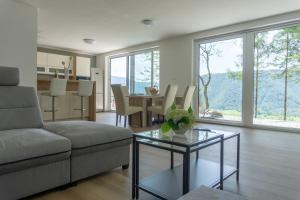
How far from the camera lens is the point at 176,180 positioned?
176cm

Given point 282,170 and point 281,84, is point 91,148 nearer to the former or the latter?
point 282,170

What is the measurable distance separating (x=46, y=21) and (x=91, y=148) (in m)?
4.33

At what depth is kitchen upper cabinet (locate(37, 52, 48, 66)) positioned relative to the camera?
750 centimetres

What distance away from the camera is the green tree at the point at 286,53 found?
447cm

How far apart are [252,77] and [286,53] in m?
0.82

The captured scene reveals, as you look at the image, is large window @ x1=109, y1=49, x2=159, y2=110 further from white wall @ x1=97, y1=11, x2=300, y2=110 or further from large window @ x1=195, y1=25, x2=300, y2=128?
large window @ x1=195, y1=25, x2=300, y2=128

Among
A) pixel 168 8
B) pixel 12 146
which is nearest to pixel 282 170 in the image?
pixel 12 146

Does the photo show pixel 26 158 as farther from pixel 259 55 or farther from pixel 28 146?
pixel 259 55

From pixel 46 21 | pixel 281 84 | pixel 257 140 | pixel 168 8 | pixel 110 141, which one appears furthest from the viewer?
pixel 46 21

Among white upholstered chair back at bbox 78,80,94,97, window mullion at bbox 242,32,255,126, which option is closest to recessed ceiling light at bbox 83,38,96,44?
white upholstered chair back at bbox 78,80,94,97

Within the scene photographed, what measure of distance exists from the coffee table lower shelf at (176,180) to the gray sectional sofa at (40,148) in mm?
494

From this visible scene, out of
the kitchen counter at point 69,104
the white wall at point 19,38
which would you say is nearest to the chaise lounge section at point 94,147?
the white wall at point 19,38

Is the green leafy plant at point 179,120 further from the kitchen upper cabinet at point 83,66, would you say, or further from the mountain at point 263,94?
the kitchen upper cabinet at point 83,66

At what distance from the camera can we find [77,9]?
4.33 meters
